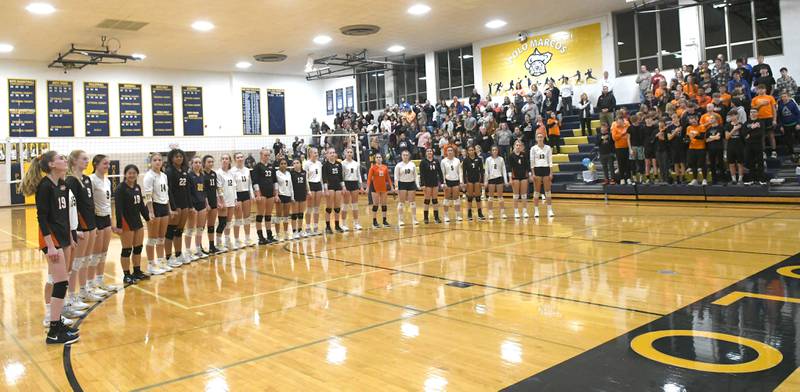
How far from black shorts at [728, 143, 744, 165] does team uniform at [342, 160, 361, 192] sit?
27.2ft

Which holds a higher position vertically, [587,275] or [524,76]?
[524,76]

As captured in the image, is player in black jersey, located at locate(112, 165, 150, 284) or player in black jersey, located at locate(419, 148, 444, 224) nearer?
player in black jersey, located at locate(112, 165, 150, 284)

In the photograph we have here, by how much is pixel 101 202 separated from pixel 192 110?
21230 mm

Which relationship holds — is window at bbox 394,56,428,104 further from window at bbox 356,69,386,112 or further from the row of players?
the row of players

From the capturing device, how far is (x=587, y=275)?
6387 millimetres

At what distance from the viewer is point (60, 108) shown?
23.3 m

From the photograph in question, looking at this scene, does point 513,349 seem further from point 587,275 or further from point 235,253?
point 235,253

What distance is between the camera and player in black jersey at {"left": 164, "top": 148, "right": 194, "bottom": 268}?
8.04 meters

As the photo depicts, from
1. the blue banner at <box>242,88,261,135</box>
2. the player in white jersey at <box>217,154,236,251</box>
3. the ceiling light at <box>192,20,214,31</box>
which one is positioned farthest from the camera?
the blue banner at <box>242,88,261,135</box>

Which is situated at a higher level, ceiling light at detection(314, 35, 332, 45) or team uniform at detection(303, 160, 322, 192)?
ceiling light at detection(314, 35, 332, 45)

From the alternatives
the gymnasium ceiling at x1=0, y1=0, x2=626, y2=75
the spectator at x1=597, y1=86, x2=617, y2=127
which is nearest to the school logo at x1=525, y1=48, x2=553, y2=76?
the gymnasium ceiling at x1=0, y1=0, x2=626, y2=75

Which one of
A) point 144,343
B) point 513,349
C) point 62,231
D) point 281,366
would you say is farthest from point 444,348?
point 62,231

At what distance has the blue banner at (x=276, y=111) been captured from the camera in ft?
92.9

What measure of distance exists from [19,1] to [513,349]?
1586 cm
